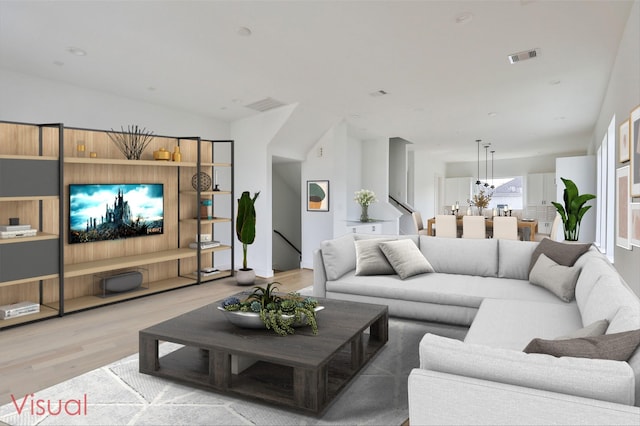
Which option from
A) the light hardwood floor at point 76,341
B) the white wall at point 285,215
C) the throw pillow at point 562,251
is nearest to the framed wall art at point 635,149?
the throw pillow at point 562,251

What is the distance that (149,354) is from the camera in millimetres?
2633

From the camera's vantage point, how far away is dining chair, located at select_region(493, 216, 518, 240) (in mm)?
6137

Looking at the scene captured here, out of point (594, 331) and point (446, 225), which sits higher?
point (446, 225)

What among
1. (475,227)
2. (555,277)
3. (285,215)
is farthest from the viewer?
(285,215)

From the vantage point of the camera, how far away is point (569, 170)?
8.85 meters

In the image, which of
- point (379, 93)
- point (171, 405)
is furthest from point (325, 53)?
point (171, 405)

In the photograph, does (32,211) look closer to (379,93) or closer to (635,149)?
(379,93)

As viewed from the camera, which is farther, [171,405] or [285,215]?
[285,215]

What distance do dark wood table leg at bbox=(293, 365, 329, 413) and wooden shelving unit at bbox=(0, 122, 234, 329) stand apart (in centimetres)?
307

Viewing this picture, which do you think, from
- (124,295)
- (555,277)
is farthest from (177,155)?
(555,277)

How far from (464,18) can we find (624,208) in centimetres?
220

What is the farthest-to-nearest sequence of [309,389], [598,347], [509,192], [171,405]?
[509,192]
[171,405]
[309,389]
[598,347]

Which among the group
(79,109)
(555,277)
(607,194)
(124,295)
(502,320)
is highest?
(79,109)

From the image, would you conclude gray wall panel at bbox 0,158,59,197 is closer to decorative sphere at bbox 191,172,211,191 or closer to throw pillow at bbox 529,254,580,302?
decorative sphere at bbox 191,172,211,191
